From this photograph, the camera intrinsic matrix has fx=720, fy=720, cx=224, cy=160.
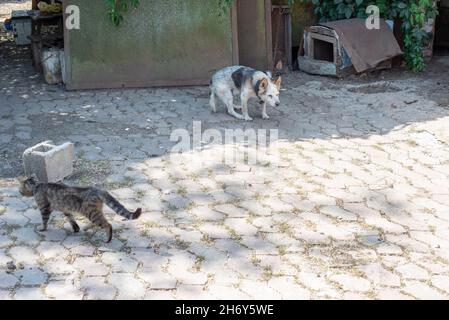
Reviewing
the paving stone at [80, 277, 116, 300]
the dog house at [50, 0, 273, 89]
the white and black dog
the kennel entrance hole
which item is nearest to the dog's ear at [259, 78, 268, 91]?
the white and black dog

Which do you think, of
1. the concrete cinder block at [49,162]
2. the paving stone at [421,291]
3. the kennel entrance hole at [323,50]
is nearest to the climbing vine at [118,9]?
the kennel entrance hole at [323,50]

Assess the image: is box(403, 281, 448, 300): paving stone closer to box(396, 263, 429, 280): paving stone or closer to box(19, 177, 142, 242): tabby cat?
box(396, 263, 429, 280): paving stone

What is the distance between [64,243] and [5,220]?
774 mm

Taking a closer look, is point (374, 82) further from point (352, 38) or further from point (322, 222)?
point (322, 222)

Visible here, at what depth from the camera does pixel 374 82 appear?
11078 millimetres

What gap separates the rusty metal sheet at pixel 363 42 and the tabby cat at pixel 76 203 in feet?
19.6

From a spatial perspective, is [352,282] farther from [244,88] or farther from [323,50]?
[323,50]

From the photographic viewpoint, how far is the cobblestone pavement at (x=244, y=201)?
5590 millimetres

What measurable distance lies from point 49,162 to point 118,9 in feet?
13.0

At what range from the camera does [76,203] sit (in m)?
6.16

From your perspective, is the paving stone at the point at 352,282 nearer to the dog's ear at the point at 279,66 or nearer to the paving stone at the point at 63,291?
the paving stone at the point at 63,291

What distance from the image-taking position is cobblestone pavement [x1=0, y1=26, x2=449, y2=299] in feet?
18.3

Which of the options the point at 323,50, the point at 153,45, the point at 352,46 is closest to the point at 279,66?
the point at 323,50

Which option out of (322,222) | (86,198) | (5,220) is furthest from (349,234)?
(5,220)
